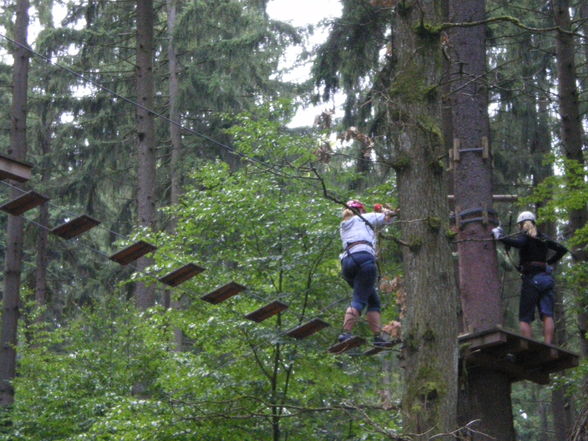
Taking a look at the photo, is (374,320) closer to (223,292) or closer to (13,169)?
(223,292)

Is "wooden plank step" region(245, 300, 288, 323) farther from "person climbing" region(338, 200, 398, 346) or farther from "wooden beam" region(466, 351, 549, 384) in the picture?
"wooden beam" region(466, 351, 549, 384)

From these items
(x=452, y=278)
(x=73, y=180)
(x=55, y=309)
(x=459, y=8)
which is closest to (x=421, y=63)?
(x=452, y=278)

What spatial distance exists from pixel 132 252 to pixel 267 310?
5.07 feet

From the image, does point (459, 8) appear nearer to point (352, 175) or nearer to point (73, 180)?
point (352, 175)

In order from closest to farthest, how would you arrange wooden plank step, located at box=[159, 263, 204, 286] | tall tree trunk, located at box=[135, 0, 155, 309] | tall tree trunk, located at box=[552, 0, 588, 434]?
wooden plank step, located at box=[159, 263, 204, 286]
tall tree trunk, located at box=[552, 0, 588, 434]
tall tree trunk, located at box=[135, 0, 155, 309]

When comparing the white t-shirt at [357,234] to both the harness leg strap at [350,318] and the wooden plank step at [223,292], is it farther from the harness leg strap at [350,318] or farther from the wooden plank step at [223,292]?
the wooden plank step at [223,292]

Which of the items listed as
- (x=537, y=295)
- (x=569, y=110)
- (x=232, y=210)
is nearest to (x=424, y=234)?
(x=537, y=295)

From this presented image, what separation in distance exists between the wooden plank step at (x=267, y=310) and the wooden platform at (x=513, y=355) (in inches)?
69.5

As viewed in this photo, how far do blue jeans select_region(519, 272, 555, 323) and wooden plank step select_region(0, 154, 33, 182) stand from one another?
17.7 ft

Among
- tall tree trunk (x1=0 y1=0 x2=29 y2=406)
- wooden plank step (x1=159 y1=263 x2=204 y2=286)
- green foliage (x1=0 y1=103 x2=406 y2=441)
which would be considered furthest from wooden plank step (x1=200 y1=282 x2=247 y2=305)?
tall tree trunk (x1=0 y1=0 x2=29 y2=406)

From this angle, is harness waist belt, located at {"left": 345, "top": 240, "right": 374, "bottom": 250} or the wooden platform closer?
the wooden platform

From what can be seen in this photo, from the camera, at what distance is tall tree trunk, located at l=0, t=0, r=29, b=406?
677 inches

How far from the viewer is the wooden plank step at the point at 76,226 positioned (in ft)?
24.3

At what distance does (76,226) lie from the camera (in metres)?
7.57
